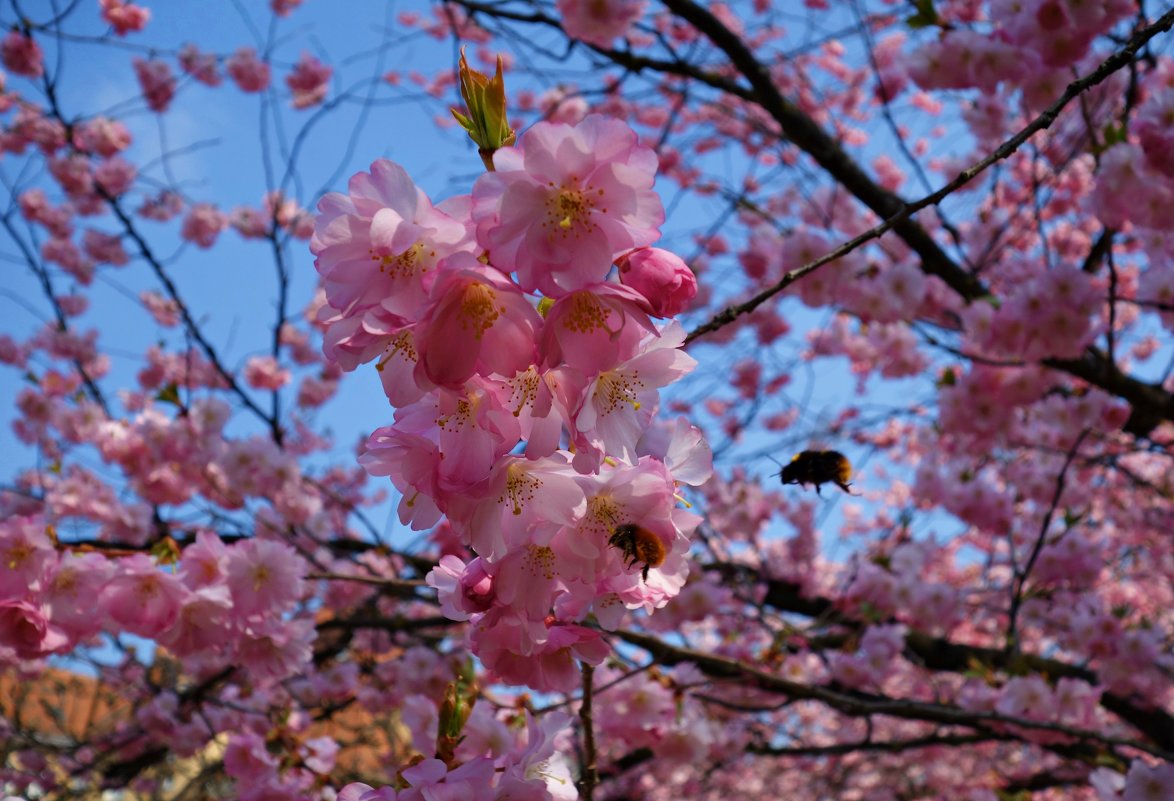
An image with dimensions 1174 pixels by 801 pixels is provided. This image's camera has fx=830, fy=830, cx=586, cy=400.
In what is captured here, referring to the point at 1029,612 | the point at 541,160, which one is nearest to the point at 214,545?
the point at 541,160

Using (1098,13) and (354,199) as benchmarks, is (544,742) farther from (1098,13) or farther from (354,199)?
(1098,13)

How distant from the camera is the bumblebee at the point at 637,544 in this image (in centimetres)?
102

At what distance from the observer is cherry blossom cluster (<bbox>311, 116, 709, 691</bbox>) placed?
88cm

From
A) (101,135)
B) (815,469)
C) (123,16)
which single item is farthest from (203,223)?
(815,469)

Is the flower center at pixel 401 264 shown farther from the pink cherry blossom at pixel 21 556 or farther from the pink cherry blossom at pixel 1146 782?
the pink cherry blossom at pixel 1146 782

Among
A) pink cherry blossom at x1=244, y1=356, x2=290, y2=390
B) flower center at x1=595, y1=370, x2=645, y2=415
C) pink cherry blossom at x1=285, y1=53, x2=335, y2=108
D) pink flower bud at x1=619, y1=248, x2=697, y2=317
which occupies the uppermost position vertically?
pink cherry blossom at x1=285, y1=53, x2=335, y2=108

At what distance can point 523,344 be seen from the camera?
2.89ft

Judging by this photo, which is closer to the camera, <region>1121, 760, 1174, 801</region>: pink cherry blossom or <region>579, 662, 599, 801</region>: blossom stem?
<region>579, 662, 599, 801</region>: blossom stem

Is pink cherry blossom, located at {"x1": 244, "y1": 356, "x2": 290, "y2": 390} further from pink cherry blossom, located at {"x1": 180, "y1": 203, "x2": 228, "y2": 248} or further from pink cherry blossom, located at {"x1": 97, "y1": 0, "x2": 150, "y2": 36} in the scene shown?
pink cherry blossom, located at {"x1": 97, "y1": 0, "x2": 150, "y2": 36}

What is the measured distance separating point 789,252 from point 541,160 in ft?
11.2

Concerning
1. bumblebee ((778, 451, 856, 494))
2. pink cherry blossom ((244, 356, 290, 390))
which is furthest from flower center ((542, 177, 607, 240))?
pink cherry blossom ((244, 356, 290, 390))

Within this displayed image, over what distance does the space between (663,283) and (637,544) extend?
12.9 inches

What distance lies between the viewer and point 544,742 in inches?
50.1

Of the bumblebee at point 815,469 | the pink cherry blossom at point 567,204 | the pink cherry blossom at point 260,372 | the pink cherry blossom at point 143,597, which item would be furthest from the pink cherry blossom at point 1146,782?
the pink cherry blossom at point 260,372
